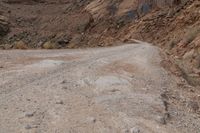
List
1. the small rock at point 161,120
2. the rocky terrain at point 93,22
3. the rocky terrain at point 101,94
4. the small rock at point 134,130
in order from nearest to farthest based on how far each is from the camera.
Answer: the small rock at point 134,130
the rocky terrain at point 101,94
the small rock at point 161,120
the rocky terrain at point 93,22

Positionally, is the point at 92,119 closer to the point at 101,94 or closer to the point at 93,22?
the point at 101,94

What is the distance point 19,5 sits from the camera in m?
58.0

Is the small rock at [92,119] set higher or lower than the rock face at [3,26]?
higher

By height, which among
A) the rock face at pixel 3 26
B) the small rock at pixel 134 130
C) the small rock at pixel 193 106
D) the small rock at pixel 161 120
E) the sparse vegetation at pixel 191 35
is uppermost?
the small rock at pixel 134 130

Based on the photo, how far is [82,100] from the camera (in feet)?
35.6

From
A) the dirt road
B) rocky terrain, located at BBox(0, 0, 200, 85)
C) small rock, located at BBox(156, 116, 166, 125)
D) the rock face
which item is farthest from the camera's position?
the rock face

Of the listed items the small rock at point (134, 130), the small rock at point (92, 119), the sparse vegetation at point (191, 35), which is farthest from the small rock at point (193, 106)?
the sparse vegetation at point (191, 35)

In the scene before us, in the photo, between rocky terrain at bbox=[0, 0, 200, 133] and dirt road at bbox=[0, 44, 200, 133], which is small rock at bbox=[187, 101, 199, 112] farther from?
dirt road at bbox=[0, 44, 200, 133]

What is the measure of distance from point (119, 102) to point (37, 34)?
1491 inches

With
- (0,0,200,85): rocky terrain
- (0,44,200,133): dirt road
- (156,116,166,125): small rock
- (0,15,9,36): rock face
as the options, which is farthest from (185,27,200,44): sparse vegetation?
(0,15,9,36): rock face

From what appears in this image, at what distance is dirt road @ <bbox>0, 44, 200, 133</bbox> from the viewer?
893 centimetres

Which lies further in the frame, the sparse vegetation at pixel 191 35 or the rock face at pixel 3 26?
the rock face at pixel 3 26

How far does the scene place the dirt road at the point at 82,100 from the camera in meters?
8.93

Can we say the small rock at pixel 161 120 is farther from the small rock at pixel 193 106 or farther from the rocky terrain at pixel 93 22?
the rocky terrain at pixel 93 22
